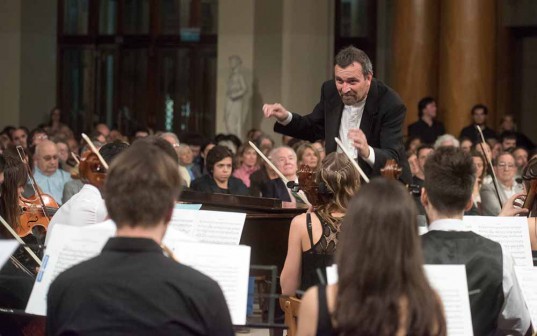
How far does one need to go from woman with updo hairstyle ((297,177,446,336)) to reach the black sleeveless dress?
5.98ft

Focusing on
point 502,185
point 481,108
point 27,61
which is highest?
point 27,61

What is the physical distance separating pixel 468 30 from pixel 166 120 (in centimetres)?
625

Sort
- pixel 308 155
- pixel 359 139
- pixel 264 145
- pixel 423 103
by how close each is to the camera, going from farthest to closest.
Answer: pixel 423 103, pixel 264 145, pixel 308 155, pixel 359 139

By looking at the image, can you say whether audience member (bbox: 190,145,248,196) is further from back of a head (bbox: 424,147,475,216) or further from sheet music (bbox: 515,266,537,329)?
back of a head (bbox: 424,147,475,216)

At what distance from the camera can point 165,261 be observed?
2936 mm

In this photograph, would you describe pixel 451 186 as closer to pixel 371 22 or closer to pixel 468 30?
pixel 468 30

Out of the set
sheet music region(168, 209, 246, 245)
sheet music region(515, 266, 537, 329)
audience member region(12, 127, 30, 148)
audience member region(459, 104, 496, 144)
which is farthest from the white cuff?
audience member region(459, 104, 496, 144)

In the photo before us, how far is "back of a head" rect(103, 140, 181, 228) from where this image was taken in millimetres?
2904

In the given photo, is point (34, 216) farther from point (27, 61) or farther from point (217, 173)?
point (27, 61)

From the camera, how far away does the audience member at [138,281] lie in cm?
289

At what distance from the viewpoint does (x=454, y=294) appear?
3.52 metres

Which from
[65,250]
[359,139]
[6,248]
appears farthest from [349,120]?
[6,248]

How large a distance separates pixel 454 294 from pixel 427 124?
36.1 ft

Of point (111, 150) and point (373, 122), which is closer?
point (111, 150)
